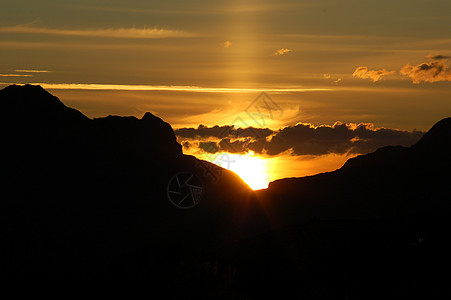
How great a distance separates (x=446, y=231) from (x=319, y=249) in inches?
497

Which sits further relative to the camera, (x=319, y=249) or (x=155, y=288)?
(x=319, y=249)

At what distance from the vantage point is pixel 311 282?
44.8 meters

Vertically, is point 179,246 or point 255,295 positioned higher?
point 179,246

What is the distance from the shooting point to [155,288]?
35656 mm

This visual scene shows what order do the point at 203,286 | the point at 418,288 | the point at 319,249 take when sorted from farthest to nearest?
the point at 319,249 → the point at 418,288 → the point at 203,286

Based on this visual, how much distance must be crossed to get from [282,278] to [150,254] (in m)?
10.2

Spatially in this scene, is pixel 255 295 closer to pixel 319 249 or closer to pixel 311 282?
pixel 311 282

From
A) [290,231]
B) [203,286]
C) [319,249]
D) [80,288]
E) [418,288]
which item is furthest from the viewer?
[290,231]

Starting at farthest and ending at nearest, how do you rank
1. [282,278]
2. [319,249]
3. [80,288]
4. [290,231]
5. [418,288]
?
[290,231], [319,249], [282,278], [418,288], [80,288]

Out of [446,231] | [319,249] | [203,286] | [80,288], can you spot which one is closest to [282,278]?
[319,249]

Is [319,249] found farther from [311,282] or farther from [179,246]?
[179,246]

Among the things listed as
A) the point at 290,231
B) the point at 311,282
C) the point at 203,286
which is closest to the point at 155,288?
the point at 203,286

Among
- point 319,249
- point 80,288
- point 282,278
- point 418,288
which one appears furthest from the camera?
point 319,249

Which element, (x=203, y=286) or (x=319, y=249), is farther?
(x=319, y=249)
